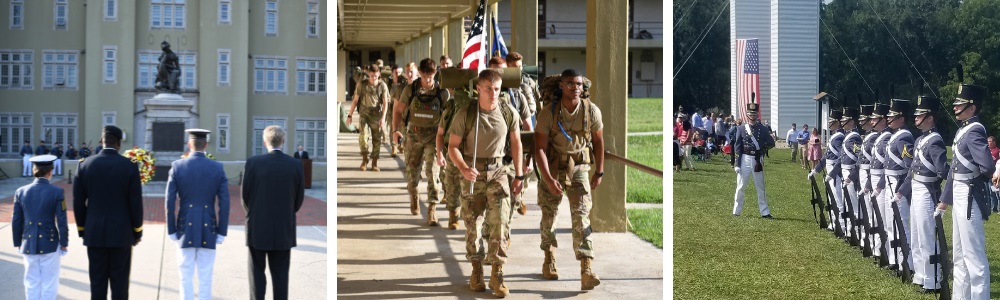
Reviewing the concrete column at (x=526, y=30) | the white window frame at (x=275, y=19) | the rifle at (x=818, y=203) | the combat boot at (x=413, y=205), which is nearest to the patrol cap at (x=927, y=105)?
the rifle at (x=818, y=203)

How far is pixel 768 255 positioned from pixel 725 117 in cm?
92

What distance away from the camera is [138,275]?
25.3ft

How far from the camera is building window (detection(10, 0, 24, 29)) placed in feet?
24.5

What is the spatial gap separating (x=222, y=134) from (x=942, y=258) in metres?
4.03

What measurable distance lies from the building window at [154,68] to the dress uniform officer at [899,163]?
12.9ft

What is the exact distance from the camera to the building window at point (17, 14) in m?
7.47

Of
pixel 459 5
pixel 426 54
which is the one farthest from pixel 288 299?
pixel 426 54

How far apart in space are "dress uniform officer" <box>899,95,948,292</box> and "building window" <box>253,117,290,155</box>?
3.49 metres

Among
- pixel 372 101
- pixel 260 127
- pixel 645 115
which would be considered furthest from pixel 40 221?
pixel 645 115

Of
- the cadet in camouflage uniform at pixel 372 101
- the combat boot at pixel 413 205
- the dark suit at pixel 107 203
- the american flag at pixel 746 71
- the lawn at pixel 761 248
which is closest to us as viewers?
the dark suit at pixel 107 203

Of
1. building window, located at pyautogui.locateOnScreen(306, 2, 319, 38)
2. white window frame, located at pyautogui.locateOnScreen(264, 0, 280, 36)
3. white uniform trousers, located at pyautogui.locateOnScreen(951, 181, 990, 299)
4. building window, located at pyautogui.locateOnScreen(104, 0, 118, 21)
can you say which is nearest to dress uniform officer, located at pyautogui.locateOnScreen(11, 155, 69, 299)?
building window, located at pyautogui.locateOnScreen(104, 0, 118, 21)

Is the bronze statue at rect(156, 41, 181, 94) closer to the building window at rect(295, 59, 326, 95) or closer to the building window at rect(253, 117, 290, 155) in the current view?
the building window at rect(253, 117, 290, 155)

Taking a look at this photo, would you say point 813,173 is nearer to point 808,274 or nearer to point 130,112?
point 808,274

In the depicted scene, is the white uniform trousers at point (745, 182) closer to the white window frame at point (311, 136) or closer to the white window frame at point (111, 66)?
the white window frame at point (311, 136)
